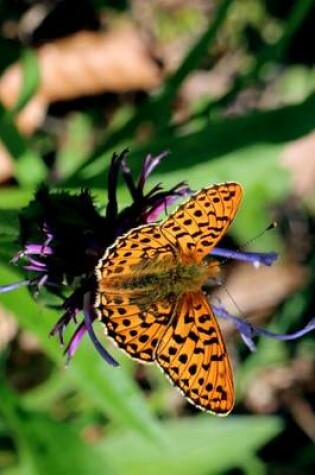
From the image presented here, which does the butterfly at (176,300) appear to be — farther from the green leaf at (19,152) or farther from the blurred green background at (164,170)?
the green leaf at (19,152)

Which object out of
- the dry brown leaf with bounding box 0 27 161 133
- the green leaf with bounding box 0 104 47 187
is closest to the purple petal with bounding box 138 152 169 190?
the green leaf with bounding box 0 104 47 187

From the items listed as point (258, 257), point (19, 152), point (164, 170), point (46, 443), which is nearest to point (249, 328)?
point (258, 257)

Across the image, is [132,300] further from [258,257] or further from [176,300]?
[258,257]

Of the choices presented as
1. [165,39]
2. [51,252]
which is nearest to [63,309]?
[51,252]

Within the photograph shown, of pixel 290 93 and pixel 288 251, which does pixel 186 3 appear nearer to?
pixel 290 93

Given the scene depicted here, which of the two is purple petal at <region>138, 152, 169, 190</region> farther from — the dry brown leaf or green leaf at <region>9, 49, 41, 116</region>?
the dry brown leaf

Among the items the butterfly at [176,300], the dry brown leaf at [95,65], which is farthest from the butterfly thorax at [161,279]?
the dry brown leaf at [95,65]

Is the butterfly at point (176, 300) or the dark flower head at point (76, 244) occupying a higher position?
the dark flower head at point (76, 244)
